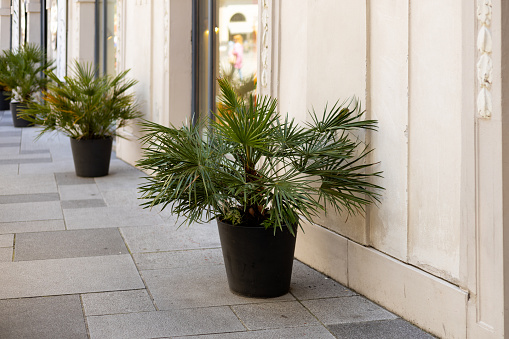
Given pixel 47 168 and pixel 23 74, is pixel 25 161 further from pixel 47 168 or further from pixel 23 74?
pixel 23 74

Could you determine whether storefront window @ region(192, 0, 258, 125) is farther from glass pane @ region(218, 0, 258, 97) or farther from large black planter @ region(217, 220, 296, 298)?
large black planter @ region(217, 220, 296, 298)

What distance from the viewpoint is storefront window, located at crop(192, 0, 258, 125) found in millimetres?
7270

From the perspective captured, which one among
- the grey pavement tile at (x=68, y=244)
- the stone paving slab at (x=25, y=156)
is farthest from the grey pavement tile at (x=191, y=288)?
the stone paving slab at (x=25, y=156)

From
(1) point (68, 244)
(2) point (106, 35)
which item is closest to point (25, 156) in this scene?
(2) point (106, 35)

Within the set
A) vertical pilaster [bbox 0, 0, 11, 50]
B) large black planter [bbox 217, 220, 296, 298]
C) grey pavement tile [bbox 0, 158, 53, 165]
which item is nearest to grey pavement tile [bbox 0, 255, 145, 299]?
large black planter [bbox 217, 220, 296, 298]

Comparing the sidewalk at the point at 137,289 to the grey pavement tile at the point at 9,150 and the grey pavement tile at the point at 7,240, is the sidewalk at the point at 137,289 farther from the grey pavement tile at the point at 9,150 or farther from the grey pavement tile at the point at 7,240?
the grey pavement tile at the point at 9,150

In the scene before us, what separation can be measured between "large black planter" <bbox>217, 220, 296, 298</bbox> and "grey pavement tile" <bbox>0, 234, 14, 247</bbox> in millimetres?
2278

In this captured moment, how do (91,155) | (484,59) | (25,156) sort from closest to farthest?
(484,59) → (91,155) → (25,156)

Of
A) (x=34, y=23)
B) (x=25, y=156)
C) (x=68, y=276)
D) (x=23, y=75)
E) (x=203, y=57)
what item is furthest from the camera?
(x=34, y=23)

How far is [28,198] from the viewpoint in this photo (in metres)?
7.87

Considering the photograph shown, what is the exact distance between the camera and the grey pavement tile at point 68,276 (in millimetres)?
4484

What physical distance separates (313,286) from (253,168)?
958mm

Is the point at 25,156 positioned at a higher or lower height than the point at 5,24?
lower

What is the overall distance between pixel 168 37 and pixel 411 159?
5551 mm
